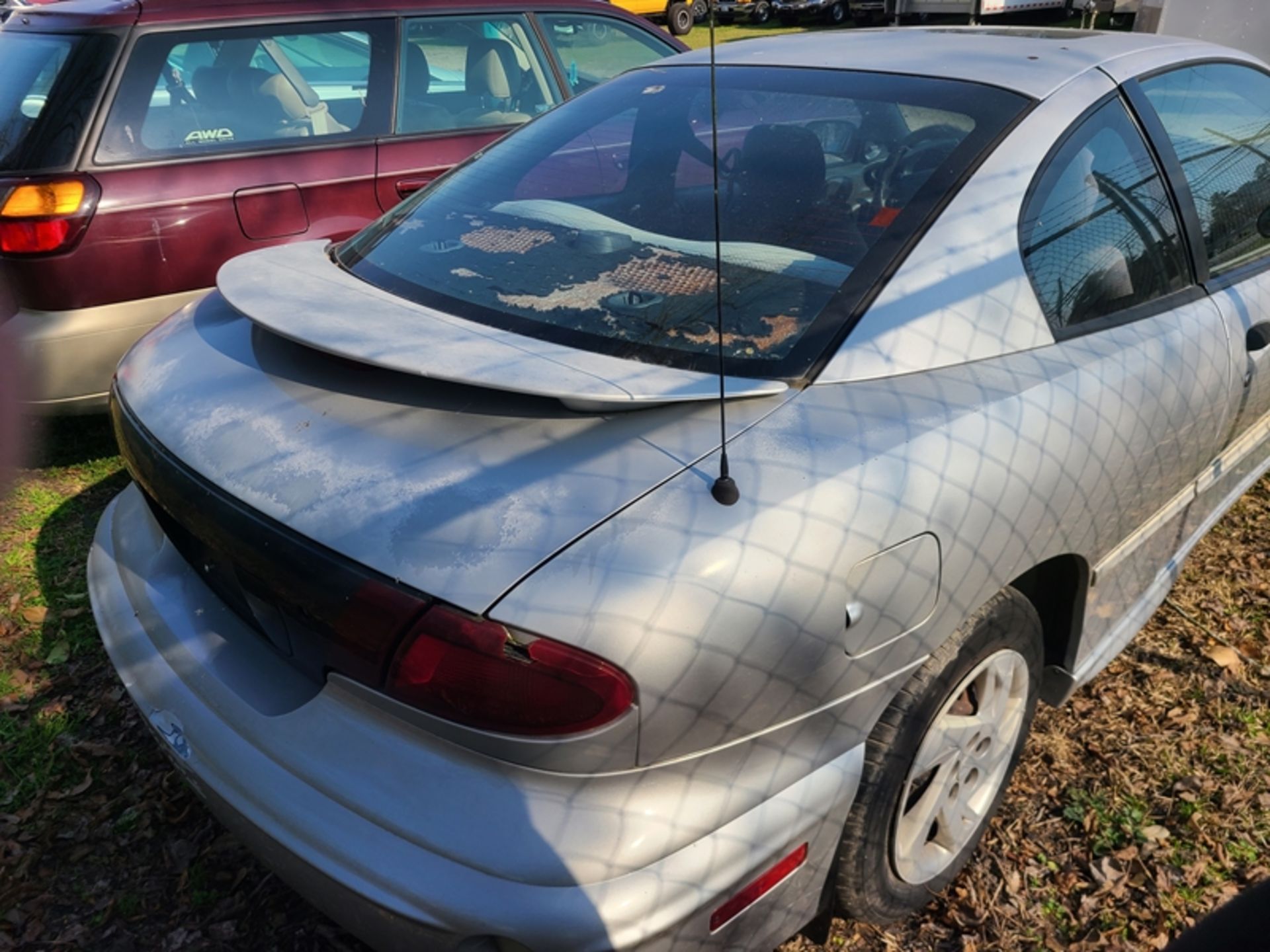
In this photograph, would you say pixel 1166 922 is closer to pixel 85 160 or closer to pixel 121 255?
pixel 121 255

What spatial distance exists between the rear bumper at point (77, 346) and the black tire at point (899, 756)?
311cm

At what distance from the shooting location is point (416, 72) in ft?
15.2

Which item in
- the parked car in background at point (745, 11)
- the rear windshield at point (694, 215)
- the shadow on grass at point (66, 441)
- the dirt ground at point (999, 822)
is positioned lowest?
the parked car in background at point (745, 11)

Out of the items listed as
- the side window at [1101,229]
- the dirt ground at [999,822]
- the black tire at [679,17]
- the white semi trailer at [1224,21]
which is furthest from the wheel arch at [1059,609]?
the black tire at [679,17]

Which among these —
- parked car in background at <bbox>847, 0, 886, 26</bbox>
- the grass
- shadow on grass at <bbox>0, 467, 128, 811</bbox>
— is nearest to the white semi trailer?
the grass

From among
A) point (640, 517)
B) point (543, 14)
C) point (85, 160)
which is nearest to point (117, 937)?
point (640, 517)

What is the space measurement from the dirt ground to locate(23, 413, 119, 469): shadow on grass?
1.19 metres

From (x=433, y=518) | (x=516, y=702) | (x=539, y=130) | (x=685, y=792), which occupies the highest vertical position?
(x=539, y=130)

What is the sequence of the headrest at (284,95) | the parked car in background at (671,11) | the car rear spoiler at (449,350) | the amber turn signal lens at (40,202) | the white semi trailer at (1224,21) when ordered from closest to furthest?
the car rear spoiler at (449,350), the amber turn signal lens at (40,202), the headrest at (284,95), the white semi trailer at (1224,21), the parked car in background at (671,11)

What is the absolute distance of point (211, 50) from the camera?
13.6 feet

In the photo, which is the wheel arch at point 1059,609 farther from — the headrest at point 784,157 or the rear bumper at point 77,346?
the rear bumper at point 77,346

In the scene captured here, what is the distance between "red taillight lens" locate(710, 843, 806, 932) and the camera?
1.60 m

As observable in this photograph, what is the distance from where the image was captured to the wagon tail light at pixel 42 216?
144 inches

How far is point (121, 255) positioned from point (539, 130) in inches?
74.5
